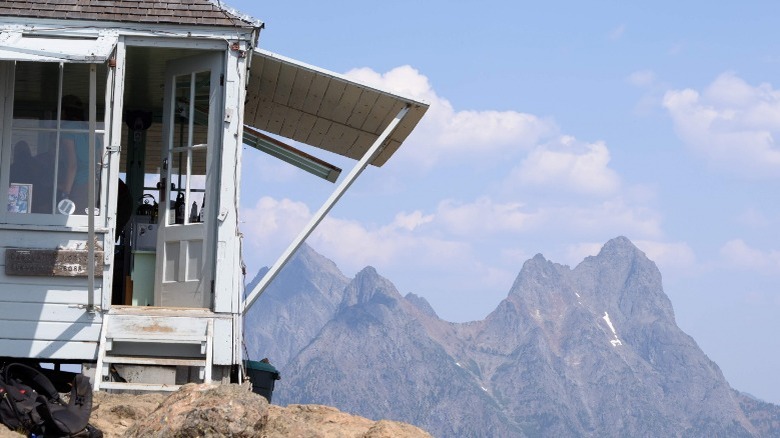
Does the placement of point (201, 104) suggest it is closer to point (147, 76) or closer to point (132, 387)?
point (147, 76)

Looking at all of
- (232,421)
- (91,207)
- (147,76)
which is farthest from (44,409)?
(147,76)

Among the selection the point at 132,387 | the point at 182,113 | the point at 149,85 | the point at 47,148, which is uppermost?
the point at 149,85

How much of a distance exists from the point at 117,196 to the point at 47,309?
1310 mm

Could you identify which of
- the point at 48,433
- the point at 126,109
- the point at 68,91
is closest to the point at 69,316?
the point at 68,91

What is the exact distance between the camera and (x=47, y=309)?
42.2ft

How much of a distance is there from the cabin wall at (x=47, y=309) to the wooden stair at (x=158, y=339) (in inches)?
6.4

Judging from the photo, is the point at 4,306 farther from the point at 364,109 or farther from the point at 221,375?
the point at 364,109

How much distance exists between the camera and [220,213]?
13.1 metres

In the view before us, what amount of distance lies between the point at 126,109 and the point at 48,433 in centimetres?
792

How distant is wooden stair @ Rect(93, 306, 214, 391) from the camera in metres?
12.8

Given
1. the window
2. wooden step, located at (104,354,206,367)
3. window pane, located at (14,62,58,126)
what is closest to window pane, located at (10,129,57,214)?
the window

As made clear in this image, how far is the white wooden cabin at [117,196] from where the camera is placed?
1284 centimetres

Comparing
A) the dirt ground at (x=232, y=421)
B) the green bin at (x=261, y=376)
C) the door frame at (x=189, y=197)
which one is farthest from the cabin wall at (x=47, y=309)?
the green bin at (x=261, y=376)

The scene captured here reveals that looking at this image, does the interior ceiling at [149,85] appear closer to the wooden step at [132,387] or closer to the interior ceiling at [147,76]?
the interior ceiling at [147,76]
